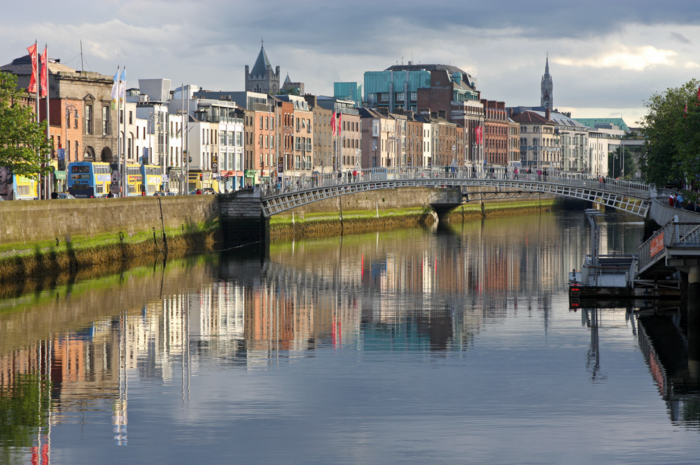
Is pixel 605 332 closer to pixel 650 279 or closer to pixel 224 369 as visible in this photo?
pixel 650 279

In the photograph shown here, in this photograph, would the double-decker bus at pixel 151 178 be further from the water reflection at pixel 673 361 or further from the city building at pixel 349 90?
the city building at pixel 349 90

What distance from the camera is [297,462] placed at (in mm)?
16141

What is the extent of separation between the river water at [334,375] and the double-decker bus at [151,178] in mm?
28058

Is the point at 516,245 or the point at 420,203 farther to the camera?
the point at 420,203

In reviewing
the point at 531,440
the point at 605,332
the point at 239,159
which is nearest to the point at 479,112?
the point at 239,159

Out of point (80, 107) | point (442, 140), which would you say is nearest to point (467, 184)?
point (80, 107)

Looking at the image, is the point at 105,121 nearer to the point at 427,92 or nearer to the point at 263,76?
the point at 427,92

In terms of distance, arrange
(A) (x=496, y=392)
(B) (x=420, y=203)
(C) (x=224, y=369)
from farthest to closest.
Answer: (B) (x=420, y=203), (C) (x=224, y=369), (A) (x=496, y=392)

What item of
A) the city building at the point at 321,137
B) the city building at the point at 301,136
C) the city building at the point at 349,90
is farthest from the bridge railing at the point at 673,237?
the city building at the point at 349,90

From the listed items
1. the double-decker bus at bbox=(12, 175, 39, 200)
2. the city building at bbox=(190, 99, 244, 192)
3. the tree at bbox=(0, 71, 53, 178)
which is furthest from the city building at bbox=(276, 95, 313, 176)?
the tree at bbox=(0, 71, 53, 178)

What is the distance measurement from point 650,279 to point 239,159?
66.2 m

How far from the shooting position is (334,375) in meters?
22.4

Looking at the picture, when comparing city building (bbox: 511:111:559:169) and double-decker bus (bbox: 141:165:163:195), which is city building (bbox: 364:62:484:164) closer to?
city building (bbox: 511:111:559:169)

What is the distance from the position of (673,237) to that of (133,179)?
4546cm
